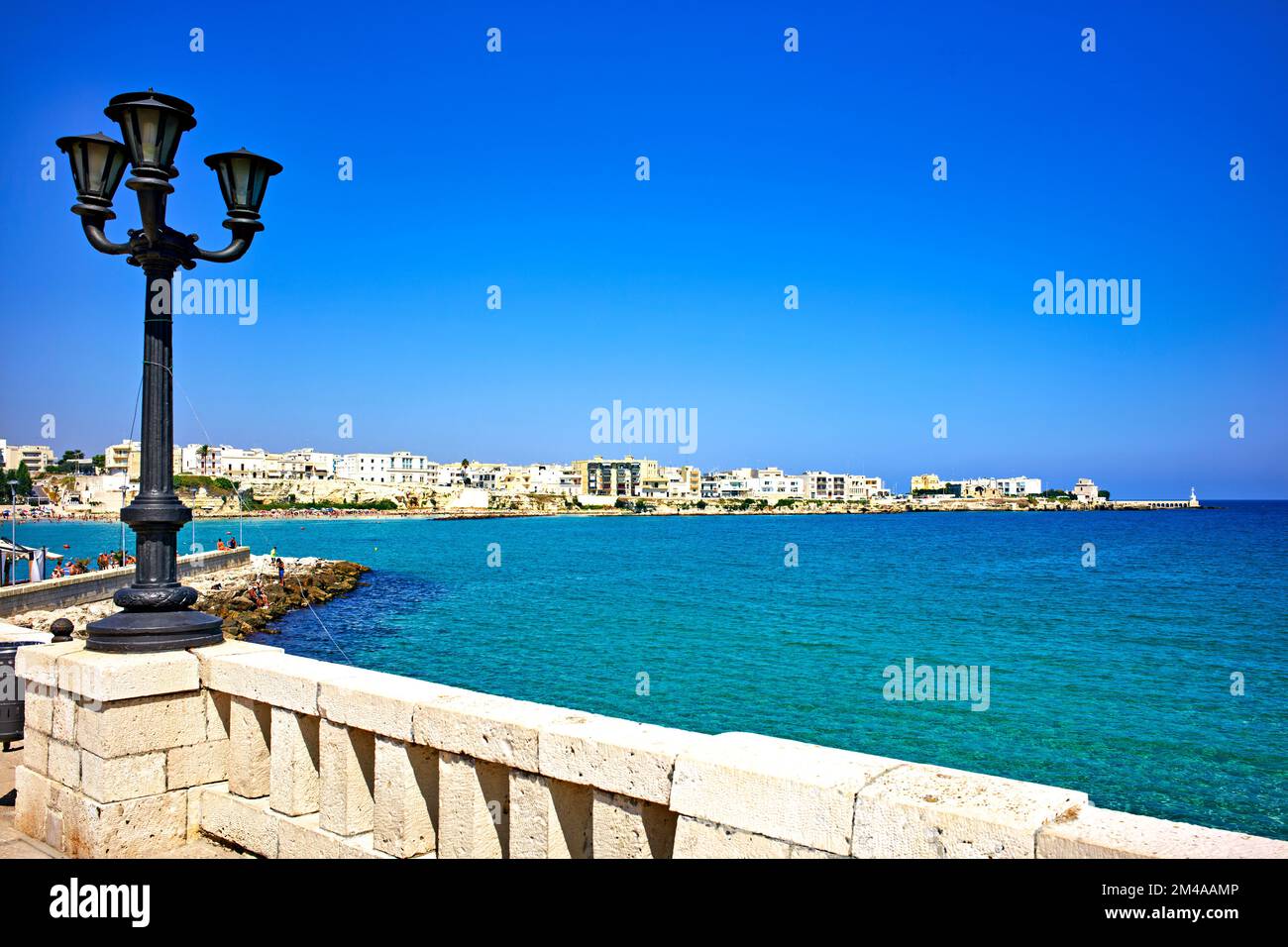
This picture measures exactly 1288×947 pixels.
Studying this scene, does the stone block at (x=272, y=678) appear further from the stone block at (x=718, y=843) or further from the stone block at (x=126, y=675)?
the stone block at (x=718, y=843)

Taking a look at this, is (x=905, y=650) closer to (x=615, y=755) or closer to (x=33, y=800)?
(x=33, y=800)

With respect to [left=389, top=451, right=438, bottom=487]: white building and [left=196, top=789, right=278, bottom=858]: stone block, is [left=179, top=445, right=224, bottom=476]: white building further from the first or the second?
[left=196, top=789, right=278, bottom=858]: stone block

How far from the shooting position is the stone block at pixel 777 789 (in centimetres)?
305

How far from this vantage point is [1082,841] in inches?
103

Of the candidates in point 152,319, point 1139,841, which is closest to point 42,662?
point 152,319

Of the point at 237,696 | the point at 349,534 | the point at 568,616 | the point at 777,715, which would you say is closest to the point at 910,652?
the point at 777,715

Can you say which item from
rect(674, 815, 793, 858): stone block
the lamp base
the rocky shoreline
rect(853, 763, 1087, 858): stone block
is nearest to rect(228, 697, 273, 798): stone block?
the lamp base

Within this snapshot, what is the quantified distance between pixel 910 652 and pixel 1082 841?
2759cm

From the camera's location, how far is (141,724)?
200 inches

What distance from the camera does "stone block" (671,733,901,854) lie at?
10.0 feet

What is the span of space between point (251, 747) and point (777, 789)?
346cm

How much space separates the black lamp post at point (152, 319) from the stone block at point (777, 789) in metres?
3.55

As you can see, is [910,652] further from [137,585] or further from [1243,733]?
[137,585]
